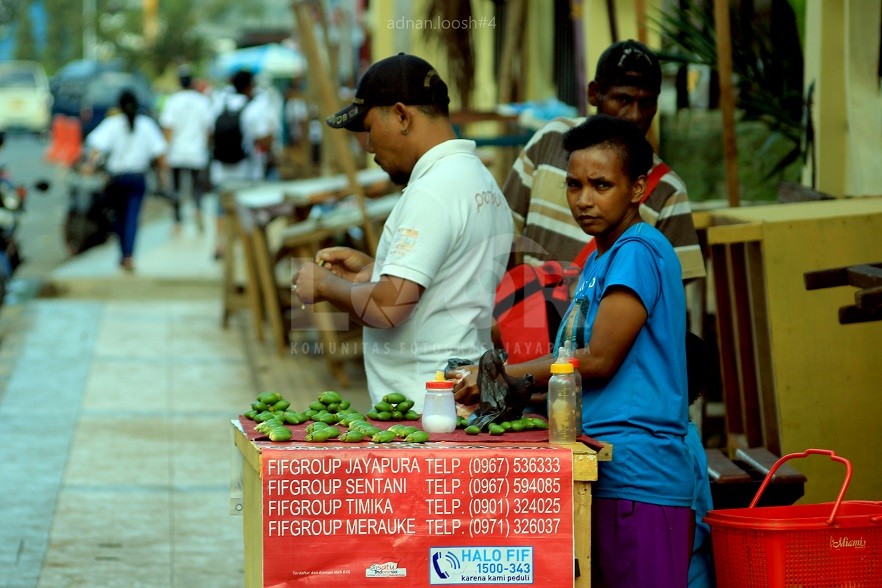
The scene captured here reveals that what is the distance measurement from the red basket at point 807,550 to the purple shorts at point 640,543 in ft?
0.51

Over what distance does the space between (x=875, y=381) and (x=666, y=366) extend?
2.18m

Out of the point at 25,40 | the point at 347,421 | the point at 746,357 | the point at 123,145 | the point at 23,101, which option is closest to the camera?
the point at 347,421

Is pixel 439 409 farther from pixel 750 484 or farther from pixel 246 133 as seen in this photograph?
pixel 246 133

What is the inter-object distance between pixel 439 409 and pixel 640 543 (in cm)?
61

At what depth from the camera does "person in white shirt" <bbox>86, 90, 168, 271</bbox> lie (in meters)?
14.1

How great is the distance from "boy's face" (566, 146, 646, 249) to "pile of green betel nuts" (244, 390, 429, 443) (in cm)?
72

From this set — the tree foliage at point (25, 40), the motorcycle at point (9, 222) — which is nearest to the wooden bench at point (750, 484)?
the motorcycle at point (9, 222)

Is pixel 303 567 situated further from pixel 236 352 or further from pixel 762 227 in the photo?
pixel 236 352

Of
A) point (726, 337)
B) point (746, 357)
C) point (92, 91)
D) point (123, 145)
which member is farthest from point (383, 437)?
point (92, 91)

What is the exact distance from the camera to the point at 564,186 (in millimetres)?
4879

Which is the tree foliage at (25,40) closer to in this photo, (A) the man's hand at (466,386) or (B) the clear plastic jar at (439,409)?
(A) the man's hand at (466,386)

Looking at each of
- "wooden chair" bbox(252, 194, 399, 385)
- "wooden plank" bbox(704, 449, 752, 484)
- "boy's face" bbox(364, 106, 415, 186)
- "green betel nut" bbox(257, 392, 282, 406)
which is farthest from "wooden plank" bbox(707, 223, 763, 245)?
"wooden chair" bbox(252, 194, 399, 385)

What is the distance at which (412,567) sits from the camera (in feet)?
11.4

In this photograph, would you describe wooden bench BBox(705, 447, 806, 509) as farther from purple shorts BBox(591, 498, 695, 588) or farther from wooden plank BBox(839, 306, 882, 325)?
purple shorts BBox(591, 498, 695, 588)
